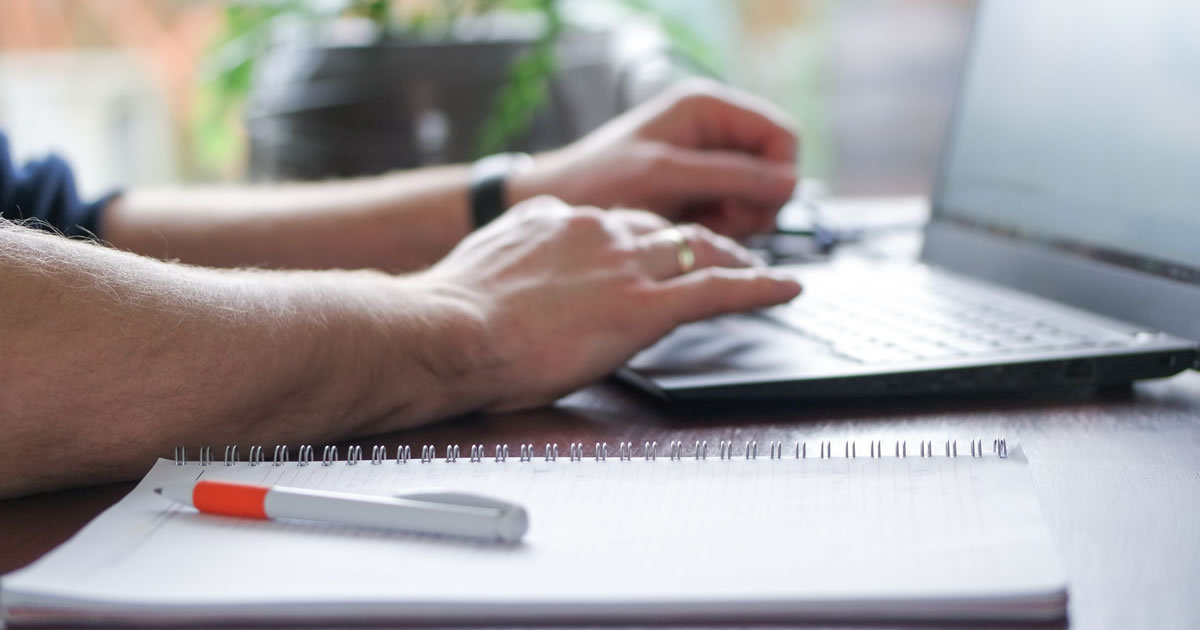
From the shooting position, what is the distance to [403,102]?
4.05ft

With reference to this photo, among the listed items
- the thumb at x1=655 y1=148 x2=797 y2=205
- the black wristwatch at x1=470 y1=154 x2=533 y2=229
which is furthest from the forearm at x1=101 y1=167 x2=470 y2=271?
the thumb at x1=655 y1=148 x2=797 y2=205

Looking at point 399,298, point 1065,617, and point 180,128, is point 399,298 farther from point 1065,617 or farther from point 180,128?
point 180,128

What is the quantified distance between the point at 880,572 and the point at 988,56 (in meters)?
0.68

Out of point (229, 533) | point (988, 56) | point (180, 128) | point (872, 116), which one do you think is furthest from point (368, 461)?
point (180, 128)

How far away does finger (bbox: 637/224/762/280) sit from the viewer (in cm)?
68

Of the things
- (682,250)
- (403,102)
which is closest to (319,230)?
(403,102)

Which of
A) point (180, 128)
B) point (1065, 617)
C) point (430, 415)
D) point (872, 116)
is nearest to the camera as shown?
point (1065, 617)

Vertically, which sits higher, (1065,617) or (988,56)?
(988,56)

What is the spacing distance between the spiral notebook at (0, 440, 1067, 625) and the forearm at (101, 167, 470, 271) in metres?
0.51

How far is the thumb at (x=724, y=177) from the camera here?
952mm

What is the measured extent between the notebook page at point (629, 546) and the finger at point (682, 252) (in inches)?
9.1

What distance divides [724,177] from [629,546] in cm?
62

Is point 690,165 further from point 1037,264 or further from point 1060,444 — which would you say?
point 1060,444

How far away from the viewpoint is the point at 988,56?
3.02 ft
